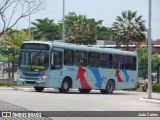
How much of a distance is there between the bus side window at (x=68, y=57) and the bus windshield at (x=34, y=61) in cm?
142

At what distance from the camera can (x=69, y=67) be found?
3225 cm

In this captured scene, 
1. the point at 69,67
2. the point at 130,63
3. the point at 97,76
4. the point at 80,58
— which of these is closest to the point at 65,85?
the point at 69,67

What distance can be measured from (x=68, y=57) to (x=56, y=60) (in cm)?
117

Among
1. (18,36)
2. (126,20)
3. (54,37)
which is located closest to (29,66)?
(18,36)

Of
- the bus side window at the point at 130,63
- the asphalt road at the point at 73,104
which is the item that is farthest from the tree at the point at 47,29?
the asphalt road at the point at 73,104

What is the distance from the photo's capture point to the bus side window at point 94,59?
33938mm

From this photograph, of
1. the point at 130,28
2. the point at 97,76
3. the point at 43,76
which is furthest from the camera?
the point at 130,28

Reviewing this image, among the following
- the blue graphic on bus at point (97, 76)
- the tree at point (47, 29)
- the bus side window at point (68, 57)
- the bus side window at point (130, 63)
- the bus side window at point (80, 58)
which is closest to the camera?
the bus side window at point (68, 57)

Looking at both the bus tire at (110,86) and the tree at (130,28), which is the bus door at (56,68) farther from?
the tree at (130,28)

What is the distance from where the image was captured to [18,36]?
5928cm

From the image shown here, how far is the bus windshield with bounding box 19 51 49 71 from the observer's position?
102 ft

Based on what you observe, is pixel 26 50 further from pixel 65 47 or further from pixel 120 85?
pixel 120 85

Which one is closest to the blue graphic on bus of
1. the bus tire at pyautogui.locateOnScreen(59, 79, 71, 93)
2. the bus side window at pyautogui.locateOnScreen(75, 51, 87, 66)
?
the bus side window at pyautogui.locateOnScreen(75, 51, 87, 66)

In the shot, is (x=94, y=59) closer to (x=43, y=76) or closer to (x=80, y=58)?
(x=80, y=58)
